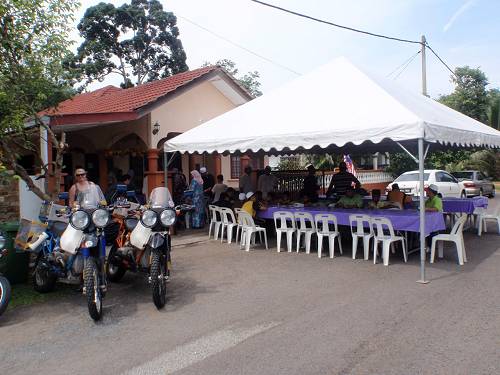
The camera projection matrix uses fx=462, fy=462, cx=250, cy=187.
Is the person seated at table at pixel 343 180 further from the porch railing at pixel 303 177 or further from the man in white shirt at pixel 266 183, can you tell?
the porch railing at pixel 303 177

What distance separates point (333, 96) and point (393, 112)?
1.82 metres

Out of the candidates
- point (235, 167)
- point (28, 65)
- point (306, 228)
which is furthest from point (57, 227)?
point (235, 167)

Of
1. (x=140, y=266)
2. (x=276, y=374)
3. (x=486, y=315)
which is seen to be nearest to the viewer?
(x=276, y=374)

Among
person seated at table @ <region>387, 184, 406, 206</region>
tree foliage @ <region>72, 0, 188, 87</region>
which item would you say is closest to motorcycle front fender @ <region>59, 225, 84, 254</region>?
person seated at table @ <region>387, 184, 406, 206</region>

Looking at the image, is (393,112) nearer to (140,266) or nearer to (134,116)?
(140,266)

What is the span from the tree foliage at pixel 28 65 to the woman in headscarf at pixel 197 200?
197 inches

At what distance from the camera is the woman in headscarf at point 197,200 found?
12.1 meters

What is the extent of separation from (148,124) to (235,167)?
5.09 m

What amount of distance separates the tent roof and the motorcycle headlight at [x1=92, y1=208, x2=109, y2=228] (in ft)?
14.1

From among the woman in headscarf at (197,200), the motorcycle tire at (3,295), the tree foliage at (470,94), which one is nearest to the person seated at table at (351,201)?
the woman in headscarf at (197,200)

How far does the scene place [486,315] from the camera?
5.02 meters

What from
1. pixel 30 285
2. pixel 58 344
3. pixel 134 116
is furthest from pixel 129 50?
pixel 58 344

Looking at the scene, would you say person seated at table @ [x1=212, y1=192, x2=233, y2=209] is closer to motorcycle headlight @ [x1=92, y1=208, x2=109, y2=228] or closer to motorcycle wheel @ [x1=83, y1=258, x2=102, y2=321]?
motorcycle headlight @ [x1=92, y1=208, x2=109, y2=228]

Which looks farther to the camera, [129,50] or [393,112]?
[129,50]
